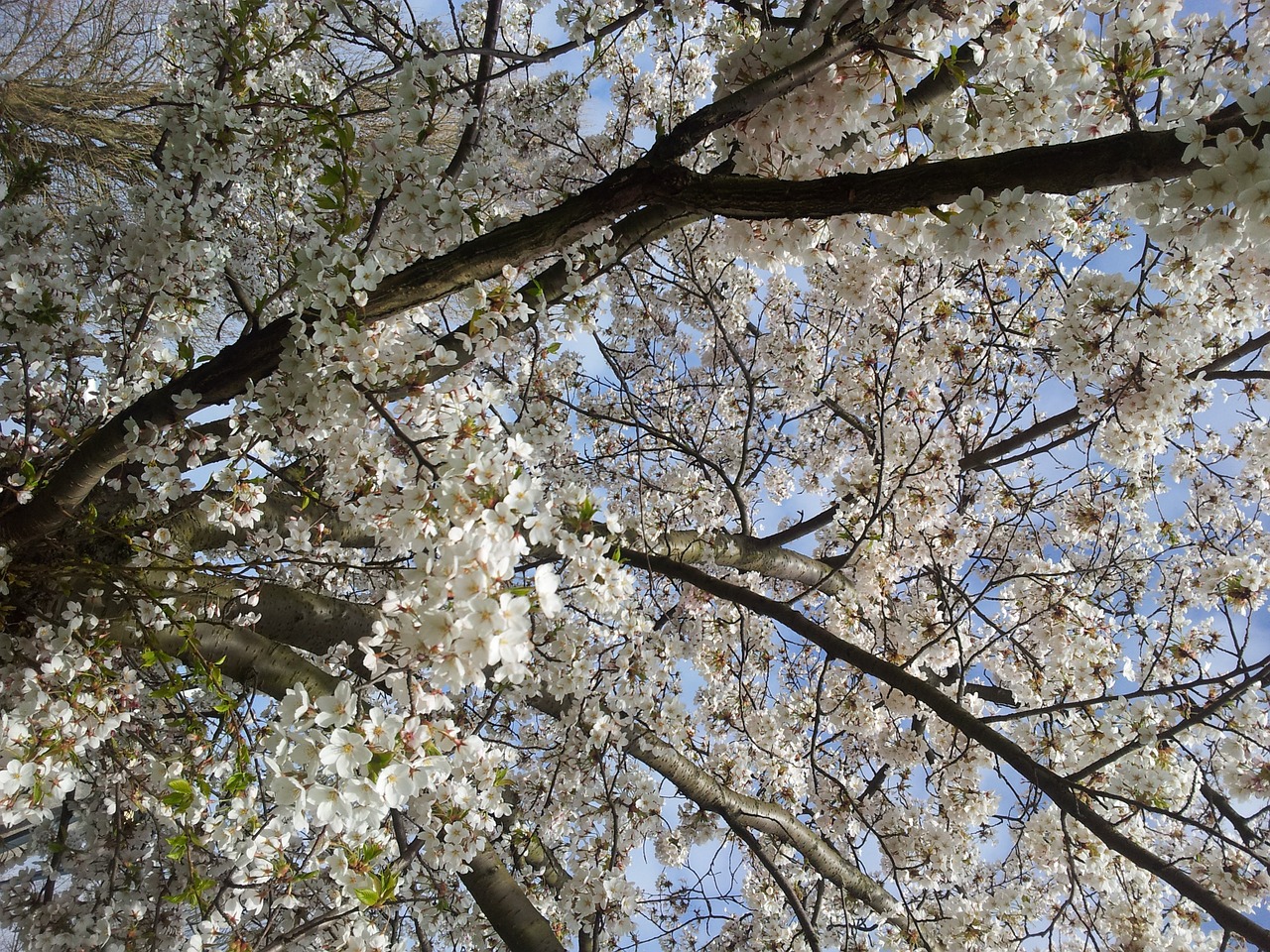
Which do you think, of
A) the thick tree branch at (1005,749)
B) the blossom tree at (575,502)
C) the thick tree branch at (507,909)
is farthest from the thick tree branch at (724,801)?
the thick tree branch at (1005,749)

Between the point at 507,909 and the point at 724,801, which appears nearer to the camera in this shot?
the point at 507,909

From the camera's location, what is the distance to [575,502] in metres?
1.82

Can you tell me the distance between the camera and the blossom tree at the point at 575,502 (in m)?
1.58

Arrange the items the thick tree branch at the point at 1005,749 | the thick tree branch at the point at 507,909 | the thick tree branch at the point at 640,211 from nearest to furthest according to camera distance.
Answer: the thick tree branch at the point at 640,211 < the thick tree branch at the point at 1005,749 < the thick tree branch at the point at 507,909

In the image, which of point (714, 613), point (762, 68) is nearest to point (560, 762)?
point (714, 613)

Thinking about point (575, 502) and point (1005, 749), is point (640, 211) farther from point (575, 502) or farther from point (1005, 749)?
point (1005, 749)

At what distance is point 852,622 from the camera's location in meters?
4.11

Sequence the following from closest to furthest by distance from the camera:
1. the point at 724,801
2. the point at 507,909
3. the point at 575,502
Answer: the point at 575,502 < the point at 507,909 < the point at 724,801

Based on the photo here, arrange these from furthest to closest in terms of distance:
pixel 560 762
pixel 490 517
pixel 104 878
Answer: pixel 560 762 → pixel 104 878 → pixel 490 517

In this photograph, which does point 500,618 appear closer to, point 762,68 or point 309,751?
point 309,751

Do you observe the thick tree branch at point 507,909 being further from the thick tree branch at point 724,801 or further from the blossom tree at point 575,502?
the thick tree branch at point 724,801

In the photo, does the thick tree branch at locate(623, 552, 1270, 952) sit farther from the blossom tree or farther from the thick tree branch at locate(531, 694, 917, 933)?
the thick tree branch at locate(531, 694, 917, 933)

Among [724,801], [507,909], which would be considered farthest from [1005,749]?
[507,909]

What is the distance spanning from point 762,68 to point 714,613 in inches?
141
